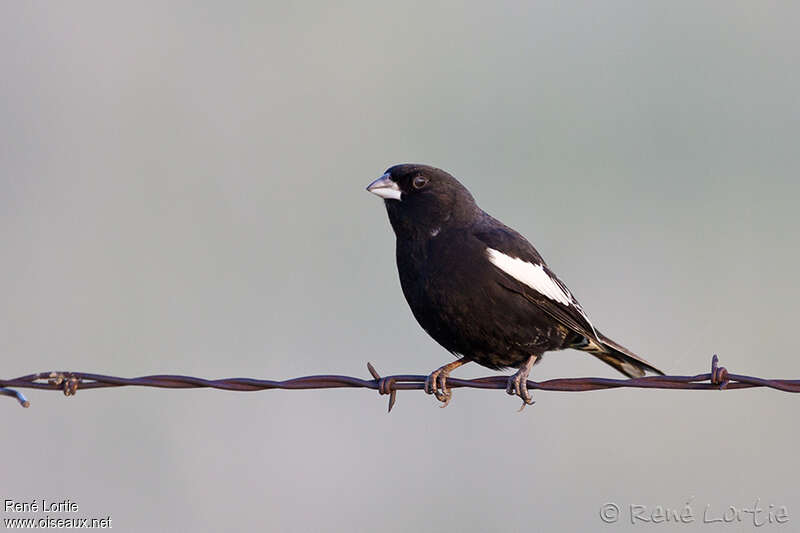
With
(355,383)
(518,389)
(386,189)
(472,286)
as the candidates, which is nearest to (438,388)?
(518,389)

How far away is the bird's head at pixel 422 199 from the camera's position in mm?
5922

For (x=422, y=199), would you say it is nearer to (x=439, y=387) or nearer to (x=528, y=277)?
(x=528, y=277)

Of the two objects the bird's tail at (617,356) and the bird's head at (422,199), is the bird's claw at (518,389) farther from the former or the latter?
the bird's head at (422,199)

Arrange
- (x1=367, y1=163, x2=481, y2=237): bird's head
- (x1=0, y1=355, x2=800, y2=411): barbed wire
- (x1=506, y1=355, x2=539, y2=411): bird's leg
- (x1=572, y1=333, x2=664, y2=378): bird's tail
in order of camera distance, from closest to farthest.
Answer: (x1=0, y1=355, x2=800, y2=411): barbed wire < (x1=506, y1=355, x2=539, y2=411): bird's leg < (x1=367, y1=163, x2=481, y2=237): bird's head < (x1=572, y1=333, x2=664, y2=378): bird's tail

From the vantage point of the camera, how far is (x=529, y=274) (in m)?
5.68

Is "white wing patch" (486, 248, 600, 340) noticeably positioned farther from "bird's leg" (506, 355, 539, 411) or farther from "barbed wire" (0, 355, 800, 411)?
"barbed wire" (0, 355, 800, 411)

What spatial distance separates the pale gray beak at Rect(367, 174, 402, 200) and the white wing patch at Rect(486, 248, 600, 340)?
76cm

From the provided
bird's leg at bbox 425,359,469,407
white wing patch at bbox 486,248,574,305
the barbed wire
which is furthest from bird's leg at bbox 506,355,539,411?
the barbed wire

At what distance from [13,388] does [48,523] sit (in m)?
1.02

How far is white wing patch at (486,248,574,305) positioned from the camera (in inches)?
222

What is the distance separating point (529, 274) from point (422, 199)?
0.81 meters

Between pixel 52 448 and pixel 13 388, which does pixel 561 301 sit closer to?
pixel 13 388

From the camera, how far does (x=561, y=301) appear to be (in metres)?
5.80

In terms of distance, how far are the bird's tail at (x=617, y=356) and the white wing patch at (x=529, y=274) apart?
0.35 metres
